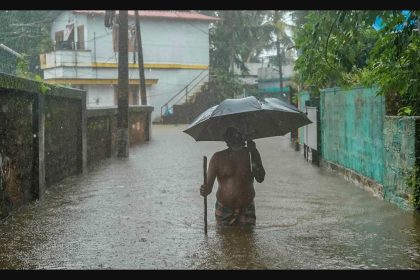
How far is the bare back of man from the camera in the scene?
25.4 ft

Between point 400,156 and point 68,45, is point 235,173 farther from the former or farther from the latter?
point 68,45

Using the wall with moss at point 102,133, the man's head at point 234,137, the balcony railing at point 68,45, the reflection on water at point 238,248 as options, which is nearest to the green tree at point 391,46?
the man's head at point 234,137

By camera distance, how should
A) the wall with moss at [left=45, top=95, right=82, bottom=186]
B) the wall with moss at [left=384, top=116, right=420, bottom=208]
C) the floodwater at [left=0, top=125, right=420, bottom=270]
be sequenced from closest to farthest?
1. the floodwater at [left=0, top=125, right=420, bottom=270]
2. the wall with moss at [left=384, top=116, right=420, bottom=208]
3. the wall with moss at [left=45, top=95, right=82, bottom=186]

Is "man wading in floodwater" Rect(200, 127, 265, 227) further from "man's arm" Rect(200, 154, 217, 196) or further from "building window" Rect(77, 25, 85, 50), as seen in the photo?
"building window" Rect(77, 25, 85, 50)

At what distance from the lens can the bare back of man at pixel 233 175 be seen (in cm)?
774

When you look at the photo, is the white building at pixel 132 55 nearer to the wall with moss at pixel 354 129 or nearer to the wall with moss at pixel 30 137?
the wall with moss at pixel 354 129

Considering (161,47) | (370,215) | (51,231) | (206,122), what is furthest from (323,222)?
(161,47)

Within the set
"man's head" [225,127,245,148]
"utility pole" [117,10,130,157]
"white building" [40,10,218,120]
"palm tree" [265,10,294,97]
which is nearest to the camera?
"man's head" [225,127,245,148]

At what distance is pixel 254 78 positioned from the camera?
52.1 m

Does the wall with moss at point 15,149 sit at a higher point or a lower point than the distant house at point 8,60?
lower

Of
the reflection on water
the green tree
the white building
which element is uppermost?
the white building

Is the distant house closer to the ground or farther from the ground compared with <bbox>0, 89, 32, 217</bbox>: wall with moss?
farther from the ground

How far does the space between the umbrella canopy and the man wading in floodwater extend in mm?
285

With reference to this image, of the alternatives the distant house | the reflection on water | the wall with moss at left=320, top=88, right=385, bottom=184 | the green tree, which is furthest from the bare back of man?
the distant house
